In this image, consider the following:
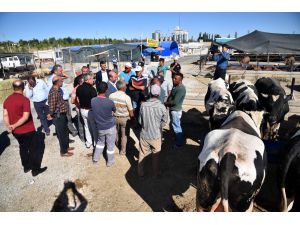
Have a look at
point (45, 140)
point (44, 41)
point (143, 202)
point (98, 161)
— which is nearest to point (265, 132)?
point (143, 202)

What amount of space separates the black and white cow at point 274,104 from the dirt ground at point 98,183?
1947mm

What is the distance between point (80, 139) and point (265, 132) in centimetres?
511

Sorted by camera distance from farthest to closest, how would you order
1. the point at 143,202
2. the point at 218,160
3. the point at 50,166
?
1. the point at 50,166
2. the point at 143,202
3. the point at 218,160

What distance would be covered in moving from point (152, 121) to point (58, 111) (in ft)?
7.63

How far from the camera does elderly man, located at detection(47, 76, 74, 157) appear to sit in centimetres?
537

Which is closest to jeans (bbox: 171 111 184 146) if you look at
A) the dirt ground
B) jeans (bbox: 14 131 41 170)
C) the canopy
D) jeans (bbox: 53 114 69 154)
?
the dirt ground

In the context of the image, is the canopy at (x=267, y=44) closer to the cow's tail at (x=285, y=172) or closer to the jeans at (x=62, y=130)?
the cow's tail at (x=285, y=172)

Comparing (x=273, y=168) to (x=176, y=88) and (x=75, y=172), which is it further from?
(x=75, y=172)

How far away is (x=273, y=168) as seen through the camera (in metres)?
5.18

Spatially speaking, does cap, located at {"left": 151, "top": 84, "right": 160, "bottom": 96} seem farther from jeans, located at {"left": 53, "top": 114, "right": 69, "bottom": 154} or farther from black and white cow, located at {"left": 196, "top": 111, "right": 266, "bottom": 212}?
jeans, located at {"left": 53, "top": 114, "right": 69, "bottom": 154}

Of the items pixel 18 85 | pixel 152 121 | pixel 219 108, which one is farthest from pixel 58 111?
pixel 219 108

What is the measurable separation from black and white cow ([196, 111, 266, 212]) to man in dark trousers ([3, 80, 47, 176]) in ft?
11.4

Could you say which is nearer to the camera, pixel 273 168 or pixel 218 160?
pixel 218 160

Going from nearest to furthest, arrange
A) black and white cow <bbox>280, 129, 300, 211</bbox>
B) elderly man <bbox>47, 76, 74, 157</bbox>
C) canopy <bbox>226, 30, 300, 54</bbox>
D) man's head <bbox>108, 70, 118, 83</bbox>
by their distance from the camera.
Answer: black and white cow <bbox>280, 129, 300, 211</bbox> → elderly man <bbox>47, 76, 74, 157</bbox> → man's head <bbox>108, 70, 118, 83</bbox> → canopy <bbox>226, 30, 300, 54</bbox>
